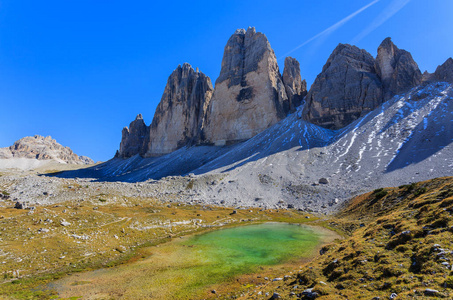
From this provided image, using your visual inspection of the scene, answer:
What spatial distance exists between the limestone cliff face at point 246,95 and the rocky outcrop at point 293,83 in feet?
14.5

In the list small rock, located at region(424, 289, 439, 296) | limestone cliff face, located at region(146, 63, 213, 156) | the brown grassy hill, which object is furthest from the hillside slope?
limestone cliff face, located at region(146, 63, 213, 156)

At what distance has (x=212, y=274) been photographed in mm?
18984

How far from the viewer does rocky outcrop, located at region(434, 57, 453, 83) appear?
101875 millimetres

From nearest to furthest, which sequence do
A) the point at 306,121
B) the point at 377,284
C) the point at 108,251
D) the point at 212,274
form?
the point at 377,284 → the point at 212,274 → the point at 108,251 → the point at 306,121

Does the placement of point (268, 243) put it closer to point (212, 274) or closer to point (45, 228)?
point (212, 274)

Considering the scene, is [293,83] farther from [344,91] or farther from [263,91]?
[344,91]

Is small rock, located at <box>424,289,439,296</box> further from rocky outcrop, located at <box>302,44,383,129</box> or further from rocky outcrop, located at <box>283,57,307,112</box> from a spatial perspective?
rocky outcrop, located at <box>283,57,307,112</box>

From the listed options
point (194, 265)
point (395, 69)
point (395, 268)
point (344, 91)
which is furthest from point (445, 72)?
point (194, 265)

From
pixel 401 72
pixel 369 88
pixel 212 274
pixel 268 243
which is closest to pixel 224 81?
pixel 369 88

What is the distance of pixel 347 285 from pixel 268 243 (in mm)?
19916

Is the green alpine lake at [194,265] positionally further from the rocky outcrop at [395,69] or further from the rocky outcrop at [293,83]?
the rocky outcrop at [293,83]

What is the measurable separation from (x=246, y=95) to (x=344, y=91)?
4996 centimetres

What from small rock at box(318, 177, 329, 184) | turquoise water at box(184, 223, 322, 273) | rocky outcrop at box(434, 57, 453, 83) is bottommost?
turquoise water at box(184, 223, 322, 273)

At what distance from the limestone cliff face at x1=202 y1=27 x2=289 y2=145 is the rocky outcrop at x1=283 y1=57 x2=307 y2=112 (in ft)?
14.5
